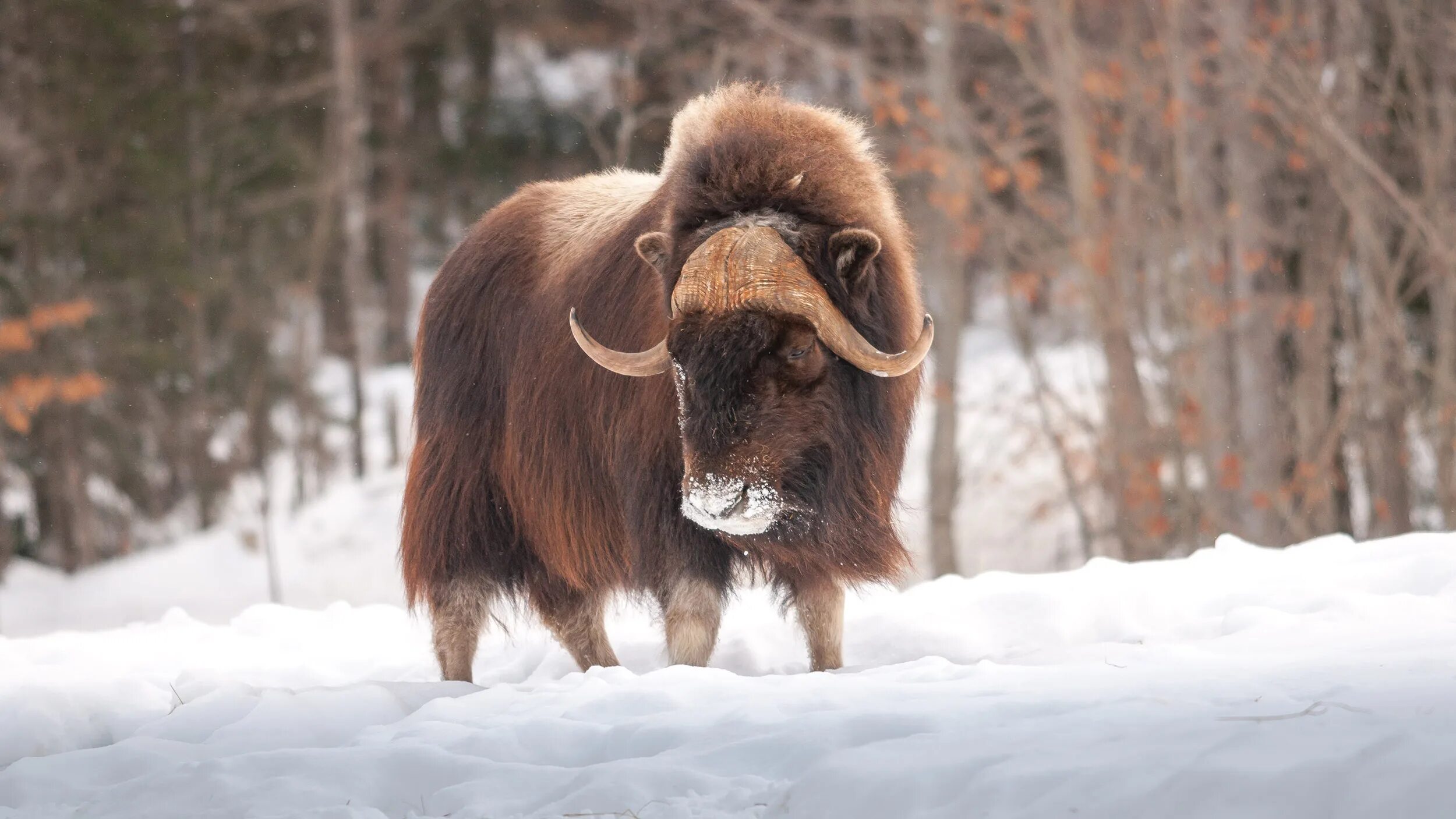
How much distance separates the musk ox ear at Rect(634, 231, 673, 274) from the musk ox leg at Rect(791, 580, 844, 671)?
115cm

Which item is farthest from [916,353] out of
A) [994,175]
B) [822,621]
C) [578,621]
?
[994,175]

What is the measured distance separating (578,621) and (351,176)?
36.1 feet

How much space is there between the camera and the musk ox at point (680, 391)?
14.5 ft

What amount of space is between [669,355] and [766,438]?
0.40 m

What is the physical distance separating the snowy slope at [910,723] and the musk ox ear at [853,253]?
120cm

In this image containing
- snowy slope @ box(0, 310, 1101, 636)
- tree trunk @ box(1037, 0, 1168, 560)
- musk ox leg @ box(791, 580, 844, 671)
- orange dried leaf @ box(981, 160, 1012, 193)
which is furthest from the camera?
snowy slope @ box(0, 310, 1101, 636)

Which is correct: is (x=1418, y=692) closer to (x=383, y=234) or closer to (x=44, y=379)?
Answer: (x=44, y=379)

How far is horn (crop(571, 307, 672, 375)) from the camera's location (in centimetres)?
461

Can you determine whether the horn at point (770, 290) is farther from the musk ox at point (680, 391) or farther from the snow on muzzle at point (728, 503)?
the snow on muzzle at point (728, 503)

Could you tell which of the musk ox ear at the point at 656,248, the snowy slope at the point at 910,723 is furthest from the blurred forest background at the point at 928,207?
the musk ox ear at the point at 656,248

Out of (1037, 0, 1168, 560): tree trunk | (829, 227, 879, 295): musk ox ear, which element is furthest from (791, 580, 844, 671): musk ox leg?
(1037, 0, 1168, 560): tree trunk

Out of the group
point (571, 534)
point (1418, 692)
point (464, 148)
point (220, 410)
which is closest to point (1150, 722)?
point (1418, 692)

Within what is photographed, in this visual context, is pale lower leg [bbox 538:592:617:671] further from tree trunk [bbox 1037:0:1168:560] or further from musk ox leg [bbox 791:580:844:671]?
tree trunk [bbox 1037:0:1168:560]

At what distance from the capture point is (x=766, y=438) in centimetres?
441
